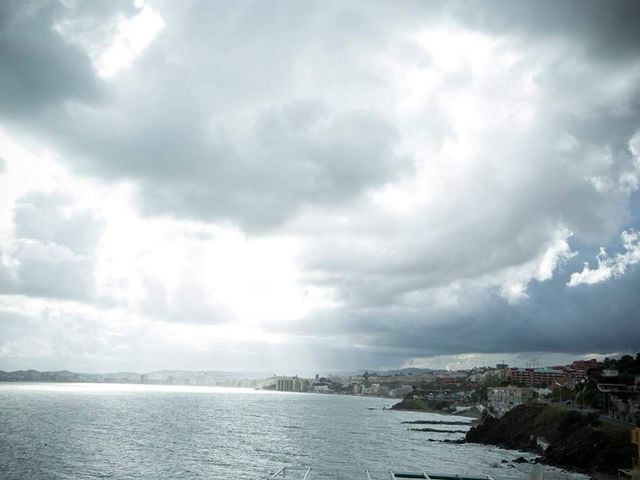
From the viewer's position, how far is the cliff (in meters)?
71.2

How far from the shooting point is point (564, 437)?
293 ft

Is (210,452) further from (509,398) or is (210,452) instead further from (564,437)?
(509,398)

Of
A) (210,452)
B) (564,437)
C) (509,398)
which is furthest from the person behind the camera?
(509,398)

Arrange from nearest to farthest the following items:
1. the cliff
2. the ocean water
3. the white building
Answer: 1. the ocean water
2. the cliff
3. the white building

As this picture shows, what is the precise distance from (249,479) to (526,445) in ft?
225

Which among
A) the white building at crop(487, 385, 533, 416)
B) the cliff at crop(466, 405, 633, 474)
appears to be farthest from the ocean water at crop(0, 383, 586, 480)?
the white building at crop(487, 385, 533, 416)

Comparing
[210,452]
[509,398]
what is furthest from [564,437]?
[509,398]

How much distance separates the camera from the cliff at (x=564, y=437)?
71.2m

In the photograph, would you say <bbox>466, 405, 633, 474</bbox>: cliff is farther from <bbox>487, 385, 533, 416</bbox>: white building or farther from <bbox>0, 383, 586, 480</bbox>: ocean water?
<bbox>487, 385, 533, 416</bbox>: white building

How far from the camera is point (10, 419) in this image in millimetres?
122250

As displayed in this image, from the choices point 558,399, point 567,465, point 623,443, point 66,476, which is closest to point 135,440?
point 66,476

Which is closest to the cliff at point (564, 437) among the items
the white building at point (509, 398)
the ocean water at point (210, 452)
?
the ocean water at point (210, 452)

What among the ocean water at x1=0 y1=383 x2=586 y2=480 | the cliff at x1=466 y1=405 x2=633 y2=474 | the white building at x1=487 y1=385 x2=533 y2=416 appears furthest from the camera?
the white building at x1=487 y1=385 x2=533 y2=416

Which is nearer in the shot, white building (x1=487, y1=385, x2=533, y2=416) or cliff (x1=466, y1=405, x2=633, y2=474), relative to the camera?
cliff (x1=466, y1=405, x2=633, y2=474)
